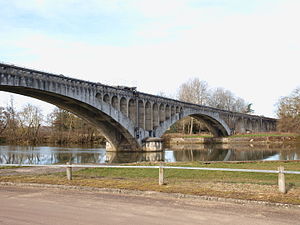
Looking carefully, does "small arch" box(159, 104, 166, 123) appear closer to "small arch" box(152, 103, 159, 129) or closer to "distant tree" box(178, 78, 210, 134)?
"small arch" box(152, 103, 159, 129)

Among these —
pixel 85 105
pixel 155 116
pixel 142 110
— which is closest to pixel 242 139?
pixel 155 116

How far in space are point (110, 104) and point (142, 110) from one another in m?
8.26

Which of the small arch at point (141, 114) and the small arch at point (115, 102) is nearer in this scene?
the small arch at point (115, 102)

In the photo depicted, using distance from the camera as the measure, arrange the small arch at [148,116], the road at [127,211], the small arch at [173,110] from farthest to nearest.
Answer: the small arch at [173,110]
the small arch at [148,116]
the road at [127,211]

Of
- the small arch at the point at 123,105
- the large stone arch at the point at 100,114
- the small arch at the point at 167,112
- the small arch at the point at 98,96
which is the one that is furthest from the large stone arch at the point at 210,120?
the small arch at the point at 98,96

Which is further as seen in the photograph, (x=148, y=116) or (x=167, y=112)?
(x=167, y=112)

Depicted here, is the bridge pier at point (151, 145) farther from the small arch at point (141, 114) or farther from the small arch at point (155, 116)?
the small arch at point (155, 116)

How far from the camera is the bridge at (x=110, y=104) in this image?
35316 millimetres

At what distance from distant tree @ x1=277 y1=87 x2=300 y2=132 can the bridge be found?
714 inches

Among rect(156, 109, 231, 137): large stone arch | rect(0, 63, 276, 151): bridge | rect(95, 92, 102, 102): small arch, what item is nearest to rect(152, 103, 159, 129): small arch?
rect(0, 63, 276, 151): bridge

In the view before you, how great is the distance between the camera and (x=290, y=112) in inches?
2689

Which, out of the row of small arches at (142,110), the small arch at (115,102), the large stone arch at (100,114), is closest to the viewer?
the large stone arch at (100,114)

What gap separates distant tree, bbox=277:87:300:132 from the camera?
66000 mm

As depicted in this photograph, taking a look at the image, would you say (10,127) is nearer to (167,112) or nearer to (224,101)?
(167,112)
